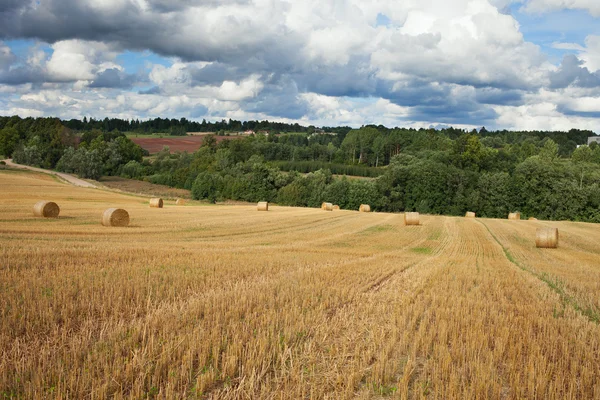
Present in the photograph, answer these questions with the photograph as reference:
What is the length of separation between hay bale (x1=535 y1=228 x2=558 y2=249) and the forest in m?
51.9

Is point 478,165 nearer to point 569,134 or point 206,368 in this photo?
point 206,368

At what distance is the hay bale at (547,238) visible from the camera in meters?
23.5

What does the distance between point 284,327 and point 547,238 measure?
2084 centimetres

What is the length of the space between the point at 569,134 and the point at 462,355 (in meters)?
212

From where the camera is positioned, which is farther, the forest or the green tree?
the green tree

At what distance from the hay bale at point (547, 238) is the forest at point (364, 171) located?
170 feet

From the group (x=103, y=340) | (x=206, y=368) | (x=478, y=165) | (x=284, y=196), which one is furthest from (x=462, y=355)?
(x=478, y=165)

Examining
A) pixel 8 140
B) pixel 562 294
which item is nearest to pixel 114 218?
pixel 562 294

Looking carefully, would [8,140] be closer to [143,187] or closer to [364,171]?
[143,187]

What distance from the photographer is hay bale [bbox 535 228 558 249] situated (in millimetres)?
23531

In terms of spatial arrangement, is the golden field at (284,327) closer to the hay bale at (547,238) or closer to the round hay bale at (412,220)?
the hay bale at (547,238)

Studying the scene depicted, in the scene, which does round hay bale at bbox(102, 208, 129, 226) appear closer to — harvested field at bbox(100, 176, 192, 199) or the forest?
the forest

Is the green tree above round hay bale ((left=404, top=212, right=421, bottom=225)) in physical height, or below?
above

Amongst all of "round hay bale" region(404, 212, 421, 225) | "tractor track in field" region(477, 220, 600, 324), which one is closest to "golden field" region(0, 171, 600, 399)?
"tractor track in field" region(477, 220, 600, 324)
